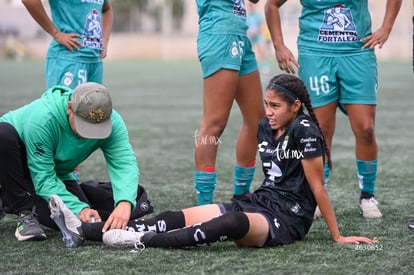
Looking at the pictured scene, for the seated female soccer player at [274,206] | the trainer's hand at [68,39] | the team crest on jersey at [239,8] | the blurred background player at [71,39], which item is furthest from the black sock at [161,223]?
the trainer's hand at [68,39]

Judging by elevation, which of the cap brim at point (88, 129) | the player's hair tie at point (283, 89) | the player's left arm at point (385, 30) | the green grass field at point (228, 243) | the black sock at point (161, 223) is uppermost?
the player's left arm at point (385, 30)

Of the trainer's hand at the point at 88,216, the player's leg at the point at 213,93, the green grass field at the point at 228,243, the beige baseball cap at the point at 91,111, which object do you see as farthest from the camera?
the player's leg at the point at 213,93

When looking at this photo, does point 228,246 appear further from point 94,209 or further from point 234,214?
point 94,209

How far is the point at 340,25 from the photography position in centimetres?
491

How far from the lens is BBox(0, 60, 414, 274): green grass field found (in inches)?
143

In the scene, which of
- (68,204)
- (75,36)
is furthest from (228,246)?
(75,36)

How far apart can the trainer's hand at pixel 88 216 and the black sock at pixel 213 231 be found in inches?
19.0

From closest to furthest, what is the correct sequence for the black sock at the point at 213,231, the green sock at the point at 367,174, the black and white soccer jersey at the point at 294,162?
the black sock at the point at 213,231
the black and white soccer jersey at the point at 294,162
the green sock at the point at 367,174

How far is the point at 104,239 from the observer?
4.02 metres

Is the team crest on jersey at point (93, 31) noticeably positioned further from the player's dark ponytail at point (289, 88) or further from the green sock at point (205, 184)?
the player's dark ponytail at point (289, 88)

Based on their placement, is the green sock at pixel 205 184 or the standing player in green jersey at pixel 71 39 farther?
the standing player in green jersey at pixel 71 39

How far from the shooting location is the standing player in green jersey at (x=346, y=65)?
16.1 feet

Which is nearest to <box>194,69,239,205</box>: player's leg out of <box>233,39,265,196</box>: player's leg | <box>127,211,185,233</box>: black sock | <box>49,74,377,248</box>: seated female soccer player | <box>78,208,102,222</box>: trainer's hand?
<box>233,39,265,196</box>: player's leg

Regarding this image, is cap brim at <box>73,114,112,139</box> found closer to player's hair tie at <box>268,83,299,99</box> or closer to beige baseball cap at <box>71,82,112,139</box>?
beige baseball cap at <box>71,82,112,139</box>
